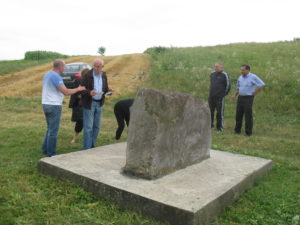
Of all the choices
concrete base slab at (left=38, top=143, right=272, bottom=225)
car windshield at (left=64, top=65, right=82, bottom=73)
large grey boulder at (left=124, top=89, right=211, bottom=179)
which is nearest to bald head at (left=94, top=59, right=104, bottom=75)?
concrete base slab at (left=38, top=143, right=272, bottom=225)

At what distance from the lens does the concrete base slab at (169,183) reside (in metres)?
3.63

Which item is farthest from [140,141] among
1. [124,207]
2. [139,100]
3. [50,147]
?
[50,147]

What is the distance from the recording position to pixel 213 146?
7.14 m

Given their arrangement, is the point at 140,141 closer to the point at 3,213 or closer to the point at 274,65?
the point at 3,213

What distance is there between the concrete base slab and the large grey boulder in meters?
0.16

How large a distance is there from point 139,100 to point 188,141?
1.15 m

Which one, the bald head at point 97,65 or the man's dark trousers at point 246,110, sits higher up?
the bald head at point 97,65

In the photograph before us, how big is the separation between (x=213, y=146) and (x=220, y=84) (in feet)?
8.57

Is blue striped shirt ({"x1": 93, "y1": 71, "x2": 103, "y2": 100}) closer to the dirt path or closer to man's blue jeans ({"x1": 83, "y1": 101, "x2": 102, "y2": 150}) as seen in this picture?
man's blue jeans ({"x1": 83, "y1": 101, "x2": 102, "y2": 150})

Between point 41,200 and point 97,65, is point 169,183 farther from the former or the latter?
point 97,65

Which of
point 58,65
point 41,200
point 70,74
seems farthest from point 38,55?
point 41,200

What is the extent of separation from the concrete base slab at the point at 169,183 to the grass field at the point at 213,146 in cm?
13

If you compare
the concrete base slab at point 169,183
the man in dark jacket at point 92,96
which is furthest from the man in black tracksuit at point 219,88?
the man in dark jacket at point 92,96

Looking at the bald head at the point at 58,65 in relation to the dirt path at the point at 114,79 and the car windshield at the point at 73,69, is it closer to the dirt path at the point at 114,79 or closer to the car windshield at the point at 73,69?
the dirt path at the point at 114,79
